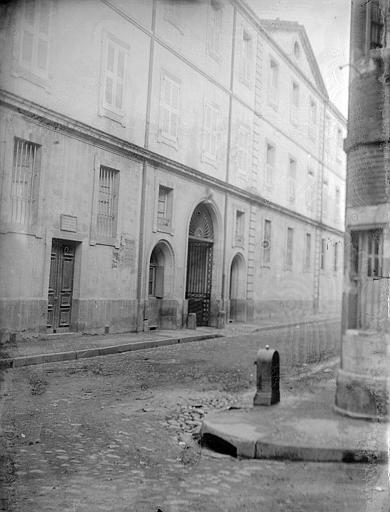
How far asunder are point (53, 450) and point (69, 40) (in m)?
2.59

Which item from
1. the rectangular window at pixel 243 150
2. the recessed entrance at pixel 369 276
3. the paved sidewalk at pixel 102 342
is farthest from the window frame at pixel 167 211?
the recessed entrance at pixel 369 276

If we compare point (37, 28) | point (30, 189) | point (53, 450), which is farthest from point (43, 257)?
point (37, 28)

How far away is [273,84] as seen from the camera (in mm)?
3424

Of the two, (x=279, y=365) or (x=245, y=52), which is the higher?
(x=245, y=52)

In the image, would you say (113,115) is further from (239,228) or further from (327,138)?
(327,138)

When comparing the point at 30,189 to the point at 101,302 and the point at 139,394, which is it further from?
the point at 139,394

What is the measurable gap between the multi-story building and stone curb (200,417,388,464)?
776 millimetres

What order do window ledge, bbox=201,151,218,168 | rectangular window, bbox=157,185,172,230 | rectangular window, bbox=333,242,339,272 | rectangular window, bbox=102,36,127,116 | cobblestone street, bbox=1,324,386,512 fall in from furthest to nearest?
rectangular window, bbox=157,185,172,230
window ledge, bbox=201,151,218,168
rectangular window, bbox=102,36,127,116
rectangular window, bbox=333,242,339,272
cobblestone street, bbox=1,324,386,512

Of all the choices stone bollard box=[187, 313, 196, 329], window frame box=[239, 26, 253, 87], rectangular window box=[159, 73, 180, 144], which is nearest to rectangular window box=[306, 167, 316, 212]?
window frame box=[239, 26, 253, 87]

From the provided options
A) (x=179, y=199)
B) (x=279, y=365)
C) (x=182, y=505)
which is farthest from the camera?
(x=179, y=199)

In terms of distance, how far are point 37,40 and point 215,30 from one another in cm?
115

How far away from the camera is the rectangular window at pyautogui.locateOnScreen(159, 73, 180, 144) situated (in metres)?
3.40

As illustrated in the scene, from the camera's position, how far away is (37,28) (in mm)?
3336

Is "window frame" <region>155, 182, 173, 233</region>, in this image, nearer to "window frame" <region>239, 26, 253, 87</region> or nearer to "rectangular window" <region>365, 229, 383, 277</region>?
"window frame" <region>239, 26, 253, 87</region>
